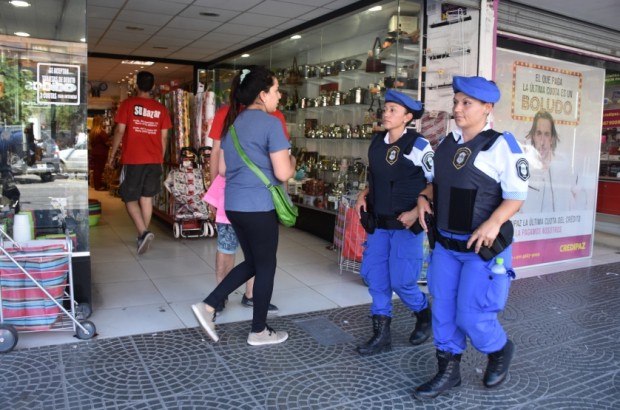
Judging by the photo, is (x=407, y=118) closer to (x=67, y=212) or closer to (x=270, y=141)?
(x=270, y=141)

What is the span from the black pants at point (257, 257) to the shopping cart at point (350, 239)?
1864 millimetres

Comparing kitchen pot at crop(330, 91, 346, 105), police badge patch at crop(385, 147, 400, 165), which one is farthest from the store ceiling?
police badge patch at crop(385, 147, 400, 165)

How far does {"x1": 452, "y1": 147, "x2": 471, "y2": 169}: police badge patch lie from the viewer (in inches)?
103

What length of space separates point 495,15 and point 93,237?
5053 mm

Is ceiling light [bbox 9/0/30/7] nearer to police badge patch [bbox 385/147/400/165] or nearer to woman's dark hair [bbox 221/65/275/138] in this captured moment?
woman's dark hair [bbox 221/65/275/138]

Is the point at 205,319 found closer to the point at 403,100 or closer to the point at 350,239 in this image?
the point at 403,100

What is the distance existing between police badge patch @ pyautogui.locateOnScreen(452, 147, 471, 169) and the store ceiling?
89.7 inches

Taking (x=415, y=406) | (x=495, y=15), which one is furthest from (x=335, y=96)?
(x=415, y=406)

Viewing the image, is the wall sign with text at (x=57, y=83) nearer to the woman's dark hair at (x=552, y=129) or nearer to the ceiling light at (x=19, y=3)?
the ceiling light at (x=19, y=3)

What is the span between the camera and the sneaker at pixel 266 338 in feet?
11.0

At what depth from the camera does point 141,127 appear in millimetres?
5812

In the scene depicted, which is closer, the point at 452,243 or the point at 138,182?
the point at 452,243

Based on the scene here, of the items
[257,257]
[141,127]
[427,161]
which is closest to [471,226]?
[427,161]

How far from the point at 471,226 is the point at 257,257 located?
4.12ft
